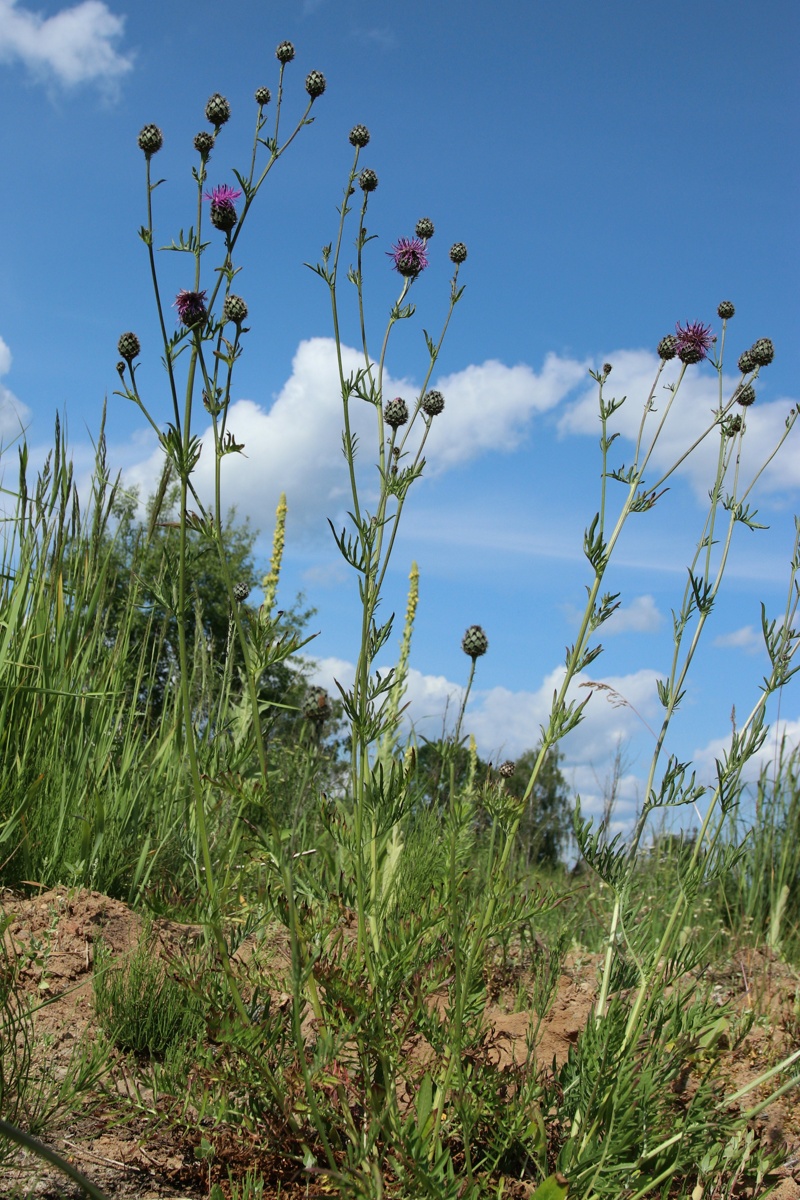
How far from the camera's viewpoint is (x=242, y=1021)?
1.87 meters

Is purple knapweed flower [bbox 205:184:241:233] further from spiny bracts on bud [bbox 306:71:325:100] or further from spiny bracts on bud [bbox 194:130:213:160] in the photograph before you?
spiny bracts on bud [bbox 306:71:325:100]

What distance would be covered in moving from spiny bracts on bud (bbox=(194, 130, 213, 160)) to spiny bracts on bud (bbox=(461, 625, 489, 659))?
1565 millimetres

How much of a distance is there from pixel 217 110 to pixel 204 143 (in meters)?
0.10

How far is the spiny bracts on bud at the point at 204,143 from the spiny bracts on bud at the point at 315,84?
0.50 m

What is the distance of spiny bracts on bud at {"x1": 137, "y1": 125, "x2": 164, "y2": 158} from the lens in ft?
7.81

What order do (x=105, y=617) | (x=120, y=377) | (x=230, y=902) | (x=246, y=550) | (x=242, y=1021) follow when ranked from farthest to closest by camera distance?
(x=246, y=550) < (x=105, y=617) < (x=230, y=902) < (x=120, y=377) < (x=242, y=1021)

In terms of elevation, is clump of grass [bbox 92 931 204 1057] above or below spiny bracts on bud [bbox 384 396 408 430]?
below

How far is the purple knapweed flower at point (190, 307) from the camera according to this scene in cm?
218

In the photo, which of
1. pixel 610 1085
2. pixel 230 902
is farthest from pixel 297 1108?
pixel 230 902

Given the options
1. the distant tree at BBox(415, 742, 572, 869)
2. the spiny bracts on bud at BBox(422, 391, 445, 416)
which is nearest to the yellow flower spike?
the distant tree at BBox(415, 742, 572, 869)

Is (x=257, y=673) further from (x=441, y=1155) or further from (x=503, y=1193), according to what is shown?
(x=503, y=1193)

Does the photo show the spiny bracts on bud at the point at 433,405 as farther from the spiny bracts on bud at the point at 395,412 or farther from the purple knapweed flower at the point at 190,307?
the purple knapweed flower at the point at 190,307

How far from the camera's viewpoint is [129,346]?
2.48 meters

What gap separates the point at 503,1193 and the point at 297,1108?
497 millimetres
